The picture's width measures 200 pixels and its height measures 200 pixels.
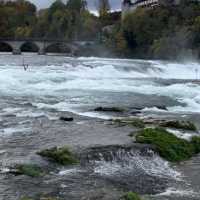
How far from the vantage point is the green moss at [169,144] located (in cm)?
1557

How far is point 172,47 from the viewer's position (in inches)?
3509

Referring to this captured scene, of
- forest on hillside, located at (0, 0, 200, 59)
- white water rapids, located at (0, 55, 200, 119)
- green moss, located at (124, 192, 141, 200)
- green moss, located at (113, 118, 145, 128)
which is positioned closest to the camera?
green moss, located at (124, 192, 141, 200)

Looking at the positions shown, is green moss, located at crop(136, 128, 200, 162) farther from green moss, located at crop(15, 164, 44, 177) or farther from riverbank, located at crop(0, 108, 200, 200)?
green moss, located at crop(15, 164, 44, 177)

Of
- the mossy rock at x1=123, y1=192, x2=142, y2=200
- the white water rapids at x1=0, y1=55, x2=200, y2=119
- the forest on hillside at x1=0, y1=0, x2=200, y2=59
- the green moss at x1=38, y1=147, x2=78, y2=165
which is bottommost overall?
the white water rapids at x1=0, y1=55, x2=200, y2=119

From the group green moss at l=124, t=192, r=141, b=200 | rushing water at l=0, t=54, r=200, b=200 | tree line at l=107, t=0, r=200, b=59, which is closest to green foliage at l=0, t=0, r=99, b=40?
tree line at l=107, t=0, r=200, b=59

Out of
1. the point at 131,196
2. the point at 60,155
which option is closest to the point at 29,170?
the point at 60,155

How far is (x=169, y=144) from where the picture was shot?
16.1 m

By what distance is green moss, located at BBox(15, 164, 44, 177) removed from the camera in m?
12.6

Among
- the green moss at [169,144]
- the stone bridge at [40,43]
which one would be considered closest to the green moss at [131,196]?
the green moss at [169,144]

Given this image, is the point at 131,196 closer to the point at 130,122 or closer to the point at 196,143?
the point at 196,143

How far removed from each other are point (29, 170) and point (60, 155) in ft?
4.40

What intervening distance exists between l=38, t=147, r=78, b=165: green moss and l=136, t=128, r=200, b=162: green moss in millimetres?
2698

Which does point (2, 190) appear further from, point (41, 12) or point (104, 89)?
point (41, 12)

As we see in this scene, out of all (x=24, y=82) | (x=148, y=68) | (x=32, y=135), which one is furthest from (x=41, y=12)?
(x=32, y=135)
